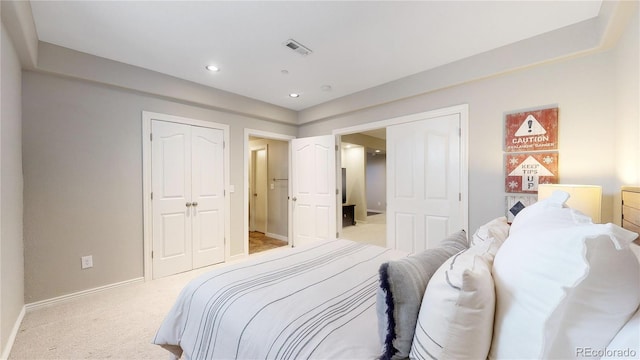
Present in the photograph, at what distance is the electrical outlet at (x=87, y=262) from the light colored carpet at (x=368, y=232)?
13.3 ft

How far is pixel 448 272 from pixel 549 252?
28 centimetres

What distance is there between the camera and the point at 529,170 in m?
2.37

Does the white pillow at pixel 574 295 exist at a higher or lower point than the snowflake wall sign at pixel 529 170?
lower

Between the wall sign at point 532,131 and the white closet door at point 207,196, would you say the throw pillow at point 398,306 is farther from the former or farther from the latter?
the white closet door at point 207,196

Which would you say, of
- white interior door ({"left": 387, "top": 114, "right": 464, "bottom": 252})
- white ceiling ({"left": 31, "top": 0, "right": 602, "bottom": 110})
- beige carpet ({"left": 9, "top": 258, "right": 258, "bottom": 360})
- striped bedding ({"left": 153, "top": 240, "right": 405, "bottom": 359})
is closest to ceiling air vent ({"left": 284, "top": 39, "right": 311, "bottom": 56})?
white ceiling ({"left": 31, "top": 0, "right": 602, "bottom": 110})

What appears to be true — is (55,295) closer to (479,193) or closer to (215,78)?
(215,78)

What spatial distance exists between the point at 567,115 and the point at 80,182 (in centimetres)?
483

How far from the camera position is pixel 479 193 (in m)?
2.67

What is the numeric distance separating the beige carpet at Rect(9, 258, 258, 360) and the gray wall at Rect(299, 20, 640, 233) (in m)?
3.27

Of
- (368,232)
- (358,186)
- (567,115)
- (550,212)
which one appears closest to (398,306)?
(550,212)

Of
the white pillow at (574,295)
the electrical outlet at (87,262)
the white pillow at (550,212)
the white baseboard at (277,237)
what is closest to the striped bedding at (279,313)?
the white pillow at (574,295)

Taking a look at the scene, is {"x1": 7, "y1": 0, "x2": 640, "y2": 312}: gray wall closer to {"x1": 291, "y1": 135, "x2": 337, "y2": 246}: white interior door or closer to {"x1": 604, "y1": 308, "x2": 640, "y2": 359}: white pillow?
{"x1": 291, "y1": 135, "x2": 337, "y2": 246}: white interior door

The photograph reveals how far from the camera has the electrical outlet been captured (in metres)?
2.63

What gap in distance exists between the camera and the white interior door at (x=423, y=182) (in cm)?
285
